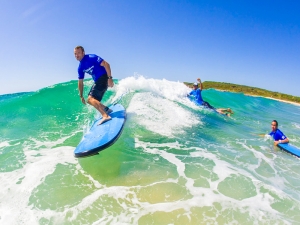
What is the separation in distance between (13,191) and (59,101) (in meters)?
8.19

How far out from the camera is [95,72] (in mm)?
5891

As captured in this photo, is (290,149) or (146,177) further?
(290,149)

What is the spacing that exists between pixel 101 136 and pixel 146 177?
4.96ft

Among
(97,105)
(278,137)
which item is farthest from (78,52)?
(278,137)

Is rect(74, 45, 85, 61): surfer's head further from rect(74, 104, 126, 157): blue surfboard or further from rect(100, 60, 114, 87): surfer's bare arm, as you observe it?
rect(74, 104, 126, 157): blue surfboard

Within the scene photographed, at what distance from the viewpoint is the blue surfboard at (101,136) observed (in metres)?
4.71

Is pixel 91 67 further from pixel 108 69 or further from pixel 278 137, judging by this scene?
pixel 278 137

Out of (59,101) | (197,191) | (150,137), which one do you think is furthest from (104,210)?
(59,101)

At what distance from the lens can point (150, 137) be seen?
7.34 m

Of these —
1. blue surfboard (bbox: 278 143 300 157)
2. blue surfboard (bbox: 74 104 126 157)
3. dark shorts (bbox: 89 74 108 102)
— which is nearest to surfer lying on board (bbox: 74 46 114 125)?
dark shorts (bbox: 89 74 108 102)

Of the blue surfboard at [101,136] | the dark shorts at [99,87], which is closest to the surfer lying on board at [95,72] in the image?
the dark shorts at [99,87]

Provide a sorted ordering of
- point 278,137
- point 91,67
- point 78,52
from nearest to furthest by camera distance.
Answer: point 78,52 < point 91,67 < point 278,137

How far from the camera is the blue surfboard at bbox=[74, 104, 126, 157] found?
4.71 meters

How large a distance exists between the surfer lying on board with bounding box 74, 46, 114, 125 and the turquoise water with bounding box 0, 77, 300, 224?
5.11ft
